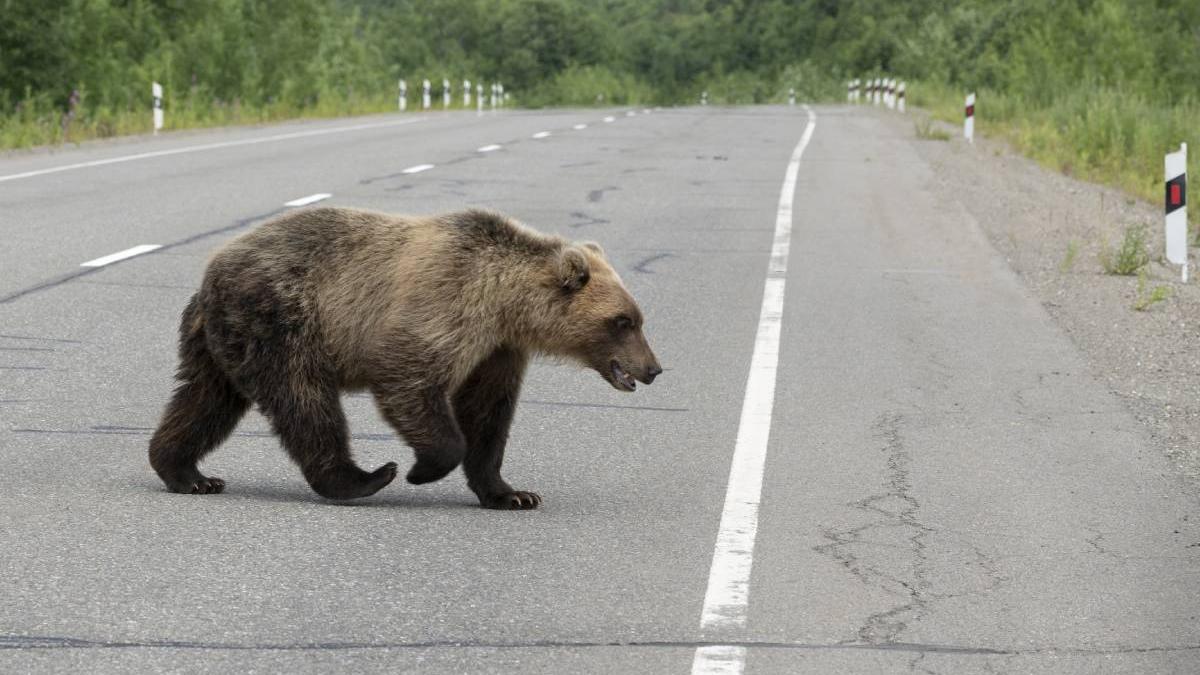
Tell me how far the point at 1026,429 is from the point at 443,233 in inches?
133

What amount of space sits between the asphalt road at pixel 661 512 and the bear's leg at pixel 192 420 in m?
0.12

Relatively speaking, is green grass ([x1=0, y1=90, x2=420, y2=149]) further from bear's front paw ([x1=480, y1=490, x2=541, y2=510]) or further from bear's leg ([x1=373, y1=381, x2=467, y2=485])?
bear's leg ([x1=373, y1=381, x2=467, y2=485])

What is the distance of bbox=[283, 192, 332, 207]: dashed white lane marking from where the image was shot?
17.7 meters

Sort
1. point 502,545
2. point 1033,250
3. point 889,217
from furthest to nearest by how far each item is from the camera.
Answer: point 889,217 < point 1033,250 < point 502,545

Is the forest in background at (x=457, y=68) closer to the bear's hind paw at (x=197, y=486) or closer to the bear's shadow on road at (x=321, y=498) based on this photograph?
the bear's shadow on road at (x=321, y=498)

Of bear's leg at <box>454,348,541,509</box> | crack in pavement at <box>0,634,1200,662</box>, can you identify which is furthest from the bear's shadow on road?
crack in pavement at <box>0,634,1200,662</box>

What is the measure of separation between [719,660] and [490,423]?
2.14 m

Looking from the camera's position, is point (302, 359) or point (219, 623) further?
point (302, 359)

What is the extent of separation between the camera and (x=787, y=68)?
10150 cm

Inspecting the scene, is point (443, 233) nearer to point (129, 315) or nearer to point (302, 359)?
point (302, 359)

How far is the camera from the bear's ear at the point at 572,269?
6754mm

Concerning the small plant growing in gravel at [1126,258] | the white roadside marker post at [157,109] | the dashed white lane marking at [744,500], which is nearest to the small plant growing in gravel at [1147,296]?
the small plant growing in gravel at [1126,258]

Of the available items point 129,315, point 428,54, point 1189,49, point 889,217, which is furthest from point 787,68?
point 129,315

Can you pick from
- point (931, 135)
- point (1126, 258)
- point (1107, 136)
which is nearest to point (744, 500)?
point (1126, 258)
